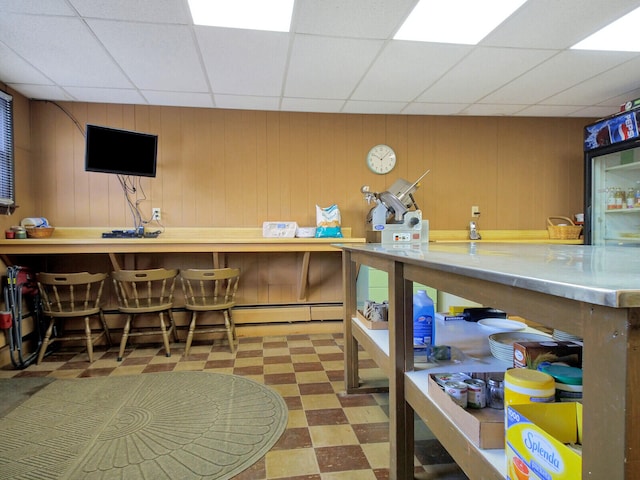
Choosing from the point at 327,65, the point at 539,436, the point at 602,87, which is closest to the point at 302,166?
the point at 327,65

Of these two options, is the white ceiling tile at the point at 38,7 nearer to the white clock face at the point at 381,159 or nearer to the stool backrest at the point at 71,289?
the stool backrest at the point at 71,289

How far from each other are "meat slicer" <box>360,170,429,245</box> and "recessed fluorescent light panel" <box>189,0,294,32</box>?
1.71 meters

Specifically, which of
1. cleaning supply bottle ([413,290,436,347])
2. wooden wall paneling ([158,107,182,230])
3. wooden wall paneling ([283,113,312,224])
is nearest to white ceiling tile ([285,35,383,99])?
wooden wall paneling ([283,113,312,224])

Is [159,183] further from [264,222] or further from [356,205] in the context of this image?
[356,205]

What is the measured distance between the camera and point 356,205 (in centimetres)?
406

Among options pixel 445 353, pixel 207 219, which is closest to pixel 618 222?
pixel 445 353

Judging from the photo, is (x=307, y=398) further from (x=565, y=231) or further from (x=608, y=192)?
(x=608, y=192)

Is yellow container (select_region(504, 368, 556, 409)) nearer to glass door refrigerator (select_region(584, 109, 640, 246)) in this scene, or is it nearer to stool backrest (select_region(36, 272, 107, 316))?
stool backrest (select_region(36, 272, 107, 316))

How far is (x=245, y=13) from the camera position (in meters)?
2.18

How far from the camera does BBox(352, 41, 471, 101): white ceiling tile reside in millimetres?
2596

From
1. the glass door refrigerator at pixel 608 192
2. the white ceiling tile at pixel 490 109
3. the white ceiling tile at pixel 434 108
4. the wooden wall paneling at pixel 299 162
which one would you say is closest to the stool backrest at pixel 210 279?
the wooden wall paneling at pixel 299 162

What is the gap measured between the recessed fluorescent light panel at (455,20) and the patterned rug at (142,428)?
249cm

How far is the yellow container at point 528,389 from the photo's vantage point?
2.71 feet

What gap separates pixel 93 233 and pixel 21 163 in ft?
2.80
